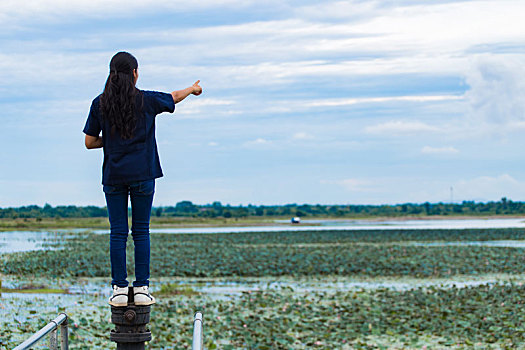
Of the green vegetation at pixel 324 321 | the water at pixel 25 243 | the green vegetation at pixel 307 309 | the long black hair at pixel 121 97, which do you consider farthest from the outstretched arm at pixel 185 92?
the water at pixel 25 243

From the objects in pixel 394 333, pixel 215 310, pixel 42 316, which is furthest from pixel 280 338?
pixel 42 316

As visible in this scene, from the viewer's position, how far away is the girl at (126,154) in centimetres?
411

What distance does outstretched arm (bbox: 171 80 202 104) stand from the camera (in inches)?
172

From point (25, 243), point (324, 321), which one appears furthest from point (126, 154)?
point (25, 243)

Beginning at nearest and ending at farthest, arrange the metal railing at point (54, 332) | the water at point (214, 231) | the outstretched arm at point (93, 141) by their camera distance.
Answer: the metal railing at point (54, 332)
the outstretched arm at point (93, 141)
the water at point (214, 231)

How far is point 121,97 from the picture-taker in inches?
162

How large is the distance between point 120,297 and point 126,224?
48cm

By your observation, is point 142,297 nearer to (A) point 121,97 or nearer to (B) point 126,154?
(B) point 126,154

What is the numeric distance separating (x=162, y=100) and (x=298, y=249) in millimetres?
25259

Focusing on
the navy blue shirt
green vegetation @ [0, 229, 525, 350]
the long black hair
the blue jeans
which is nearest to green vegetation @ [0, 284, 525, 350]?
green vegetation @ [0, 229, 525, 350]

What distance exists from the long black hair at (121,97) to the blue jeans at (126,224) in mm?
348

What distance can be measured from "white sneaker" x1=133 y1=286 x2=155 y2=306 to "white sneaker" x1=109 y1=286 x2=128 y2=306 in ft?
0.19

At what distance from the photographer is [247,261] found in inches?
920

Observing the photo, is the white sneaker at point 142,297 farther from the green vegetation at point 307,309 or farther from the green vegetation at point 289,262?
the green vegetation at point 289,262
